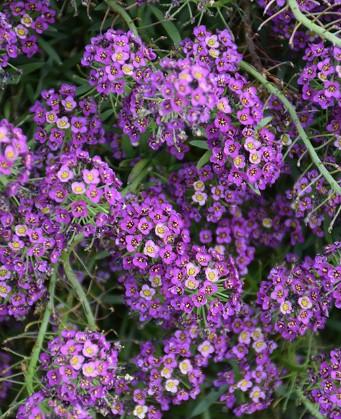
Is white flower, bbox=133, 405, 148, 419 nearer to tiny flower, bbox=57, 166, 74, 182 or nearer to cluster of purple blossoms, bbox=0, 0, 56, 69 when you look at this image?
tiny flower, bbox=57, 166, 74, 182

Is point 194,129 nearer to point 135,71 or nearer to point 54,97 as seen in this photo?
point 135,71

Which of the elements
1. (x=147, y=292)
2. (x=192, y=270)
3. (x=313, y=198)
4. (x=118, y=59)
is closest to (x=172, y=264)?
(x=192, y=270)

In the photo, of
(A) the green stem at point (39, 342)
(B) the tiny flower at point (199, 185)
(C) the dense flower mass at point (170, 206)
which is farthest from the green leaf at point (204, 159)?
(A) the green stem at point (39, 342)

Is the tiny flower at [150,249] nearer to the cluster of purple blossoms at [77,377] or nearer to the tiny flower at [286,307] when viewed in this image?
the cluster of purple blossoms at [77,377]

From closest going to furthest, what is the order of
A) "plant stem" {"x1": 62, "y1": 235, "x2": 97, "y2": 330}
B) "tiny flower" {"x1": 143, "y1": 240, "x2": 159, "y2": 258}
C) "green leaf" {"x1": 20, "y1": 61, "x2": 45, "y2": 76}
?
"tiny flower" {"x1": 143, "y1": 240, "x2": 159, "y2": 258} < "plant stem" {"x1": 62, "y1": 235, "x2": 97, "y2": 330} < "green leaf" {"x1": 20, "y1": 61, "x2": 45, "y2": 76}

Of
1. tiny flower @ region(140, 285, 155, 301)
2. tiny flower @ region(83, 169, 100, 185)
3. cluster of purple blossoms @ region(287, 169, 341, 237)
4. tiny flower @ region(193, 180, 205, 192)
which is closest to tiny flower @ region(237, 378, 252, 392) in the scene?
tiny flower @ region(140, 285, 155, 301)

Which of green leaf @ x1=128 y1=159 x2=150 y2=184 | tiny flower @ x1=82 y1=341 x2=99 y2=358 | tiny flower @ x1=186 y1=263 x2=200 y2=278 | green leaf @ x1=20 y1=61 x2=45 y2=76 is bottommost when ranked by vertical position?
tiny flower @ x1=82 y1=341 x2=99 y2=358
